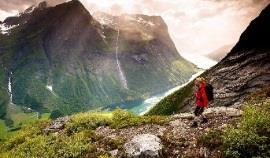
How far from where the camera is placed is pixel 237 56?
7256 centimetres

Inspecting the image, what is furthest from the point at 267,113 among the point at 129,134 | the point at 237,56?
the point at 237,56

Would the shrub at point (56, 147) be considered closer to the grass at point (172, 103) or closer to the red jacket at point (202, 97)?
the red jacket at point (202, 97)

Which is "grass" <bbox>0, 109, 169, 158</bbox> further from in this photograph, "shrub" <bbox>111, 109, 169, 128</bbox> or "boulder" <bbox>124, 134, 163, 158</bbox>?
"boulder" <bbox>124, 134, 163, 158</bbox>

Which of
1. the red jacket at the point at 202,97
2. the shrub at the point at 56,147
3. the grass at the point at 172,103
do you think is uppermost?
the red jacket at the point at 202,97

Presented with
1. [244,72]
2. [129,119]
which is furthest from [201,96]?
[244,72]

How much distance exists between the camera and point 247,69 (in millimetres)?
62875

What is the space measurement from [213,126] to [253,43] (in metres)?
52.6

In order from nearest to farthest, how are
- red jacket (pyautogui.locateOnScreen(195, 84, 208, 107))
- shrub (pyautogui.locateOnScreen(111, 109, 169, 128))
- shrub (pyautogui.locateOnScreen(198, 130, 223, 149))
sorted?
1. shrub (pyautogui.locateOnScreen(198, 130, 223, 149))
2. red jacket (pyautogui.locateOnScreen(195, 84, 208, 107))
3. shrub (pyautogui.locateOnScreen(111, 109, 169, 128))

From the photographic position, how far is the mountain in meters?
58.5

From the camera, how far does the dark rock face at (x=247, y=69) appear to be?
192 feet

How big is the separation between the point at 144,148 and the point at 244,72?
Result: 45.7 m

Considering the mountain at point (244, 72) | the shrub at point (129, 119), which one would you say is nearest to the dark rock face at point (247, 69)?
the mountain at point (244, 72)

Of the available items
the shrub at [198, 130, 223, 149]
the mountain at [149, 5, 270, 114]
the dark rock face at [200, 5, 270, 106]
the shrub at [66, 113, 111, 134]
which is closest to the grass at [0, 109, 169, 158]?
the shrub at [66, 113, 111, 134]

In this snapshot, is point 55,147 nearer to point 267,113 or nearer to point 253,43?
point 267,113
